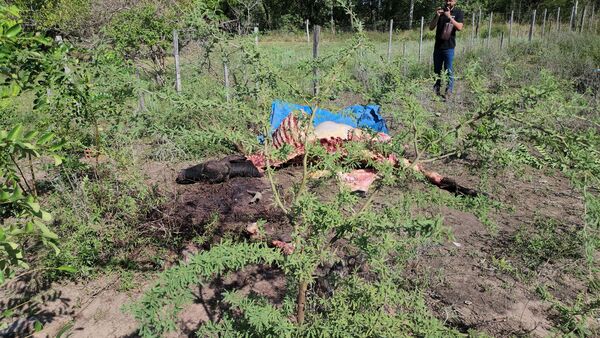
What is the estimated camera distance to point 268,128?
1.97 metres

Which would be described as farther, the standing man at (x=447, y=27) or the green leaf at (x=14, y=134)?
the standing man at (x=447, y=27)

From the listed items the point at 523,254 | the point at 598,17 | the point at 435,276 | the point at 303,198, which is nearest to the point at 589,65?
the point at 523,254

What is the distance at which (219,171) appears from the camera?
4410 mm

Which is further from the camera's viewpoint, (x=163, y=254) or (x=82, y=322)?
(x=163, y=254)

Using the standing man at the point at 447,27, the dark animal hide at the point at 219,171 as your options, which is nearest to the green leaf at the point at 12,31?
the dark animal hide at the point at 219,171

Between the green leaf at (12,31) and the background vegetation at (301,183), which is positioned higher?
the green leaf at (12,31)

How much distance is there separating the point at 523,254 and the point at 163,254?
2.71m

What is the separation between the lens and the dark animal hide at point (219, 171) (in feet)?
14.3

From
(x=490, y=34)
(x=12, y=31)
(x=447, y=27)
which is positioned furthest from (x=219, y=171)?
(x=490, y=34)

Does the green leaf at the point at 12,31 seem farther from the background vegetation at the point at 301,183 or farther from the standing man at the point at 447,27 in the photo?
the standing man at the point at 447,27

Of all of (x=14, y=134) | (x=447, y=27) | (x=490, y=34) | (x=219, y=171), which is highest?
(x=447, y=27)

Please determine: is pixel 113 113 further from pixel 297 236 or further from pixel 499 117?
pixel 499 117

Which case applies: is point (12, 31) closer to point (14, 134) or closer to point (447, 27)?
point (14, 134)

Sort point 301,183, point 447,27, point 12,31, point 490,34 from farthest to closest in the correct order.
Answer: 1. point 490,34
2. point 447,27
3. point 301,183
4. point 12,31
